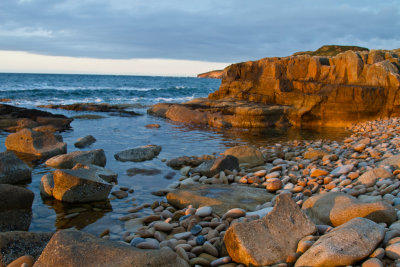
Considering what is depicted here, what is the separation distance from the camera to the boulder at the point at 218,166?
7.85 meters

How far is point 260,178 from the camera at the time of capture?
750cm

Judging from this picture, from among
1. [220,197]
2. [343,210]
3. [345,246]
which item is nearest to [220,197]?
[220,197]

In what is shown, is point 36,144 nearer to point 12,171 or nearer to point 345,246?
point 12,171

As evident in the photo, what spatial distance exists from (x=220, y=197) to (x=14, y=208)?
321cm

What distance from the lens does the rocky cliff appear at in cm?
1608

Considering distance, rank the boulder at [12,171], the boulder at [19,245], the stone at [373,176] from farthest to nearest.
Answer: the boulder at [12,171], the stone at [373,176], the boulder at [19,245]

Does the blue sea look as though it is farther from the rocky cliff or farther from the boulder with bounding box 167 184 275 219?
the rocky cliff

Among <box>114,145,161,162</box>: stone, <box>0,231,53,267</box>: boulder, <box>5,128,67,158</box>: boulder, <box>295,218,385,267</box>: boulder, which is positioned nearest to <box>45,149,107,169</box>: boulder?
<box>114,145,161,162</box>: stone

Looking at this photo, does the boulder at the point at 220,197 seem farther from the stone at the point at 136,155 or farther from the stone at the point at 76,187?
the stone at the point at 136,155

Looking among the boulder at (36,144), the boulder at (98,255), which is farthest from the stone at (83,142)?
the boulder at (98,255)

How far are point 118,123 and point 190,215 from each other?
13116 millimetres

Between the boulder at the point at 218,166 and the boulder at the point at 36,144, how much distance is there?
444 centimetres

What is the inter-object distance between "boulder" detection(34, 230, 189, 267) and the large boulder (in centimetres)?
202

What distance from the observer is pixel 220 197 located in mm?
5949
